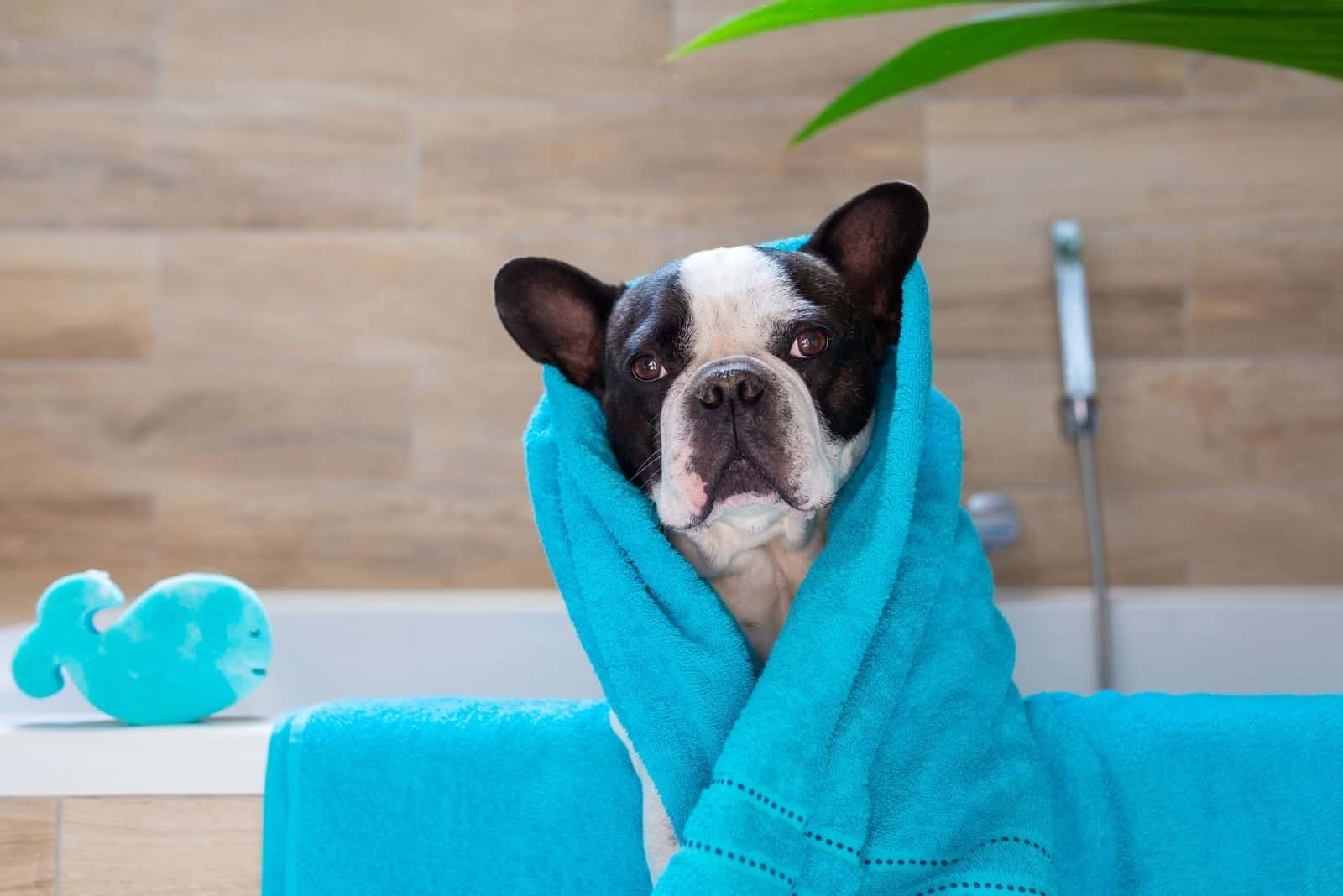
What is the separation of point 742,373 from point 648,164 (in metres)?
1.60

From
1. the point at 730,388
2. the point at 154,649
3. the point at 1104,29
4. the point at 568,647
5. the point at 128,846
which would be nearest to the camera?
the point at 1104,29

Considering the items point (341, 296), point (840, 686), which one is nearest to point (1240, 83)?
point (341, 296)

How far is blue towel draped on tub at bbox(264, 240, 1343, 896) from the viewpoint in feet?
3.00

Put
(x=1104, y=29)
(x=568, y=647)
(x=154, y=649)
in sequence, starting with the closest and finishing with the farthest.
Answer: (x=1104, y=29)
(x=154, y=649)
(x=568, y=647)

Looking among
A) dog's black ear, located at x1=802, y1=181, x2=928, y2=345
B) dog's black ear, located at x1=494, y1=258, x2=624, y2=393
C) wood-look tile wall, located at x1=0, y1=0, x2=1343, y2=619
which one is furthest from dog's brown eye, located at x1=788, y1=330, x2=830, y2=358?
wood-look tile wall, located at x1=0, y1=0, x2=1343, y2=619

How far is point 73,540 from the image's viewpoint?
2496 millimetres

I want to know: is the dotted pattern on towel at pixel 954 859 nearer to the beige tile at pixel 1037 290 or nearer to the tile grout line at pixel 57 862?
the tile grout line at pixel 57 862

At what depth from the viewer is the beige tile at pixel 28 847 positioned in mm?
1099

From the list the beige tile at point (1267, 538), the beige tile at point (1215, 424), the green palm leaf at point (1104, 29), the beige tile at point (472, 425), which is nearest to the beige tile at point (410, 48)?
the beige tile at point (472, 425)

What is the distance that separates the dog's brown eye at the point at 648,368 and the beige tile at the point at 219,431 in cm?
148

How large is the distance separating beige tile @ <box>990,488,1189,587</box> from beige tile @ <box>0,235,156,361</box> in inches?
70.8

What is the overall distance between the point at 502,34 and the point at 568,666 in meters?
1.29

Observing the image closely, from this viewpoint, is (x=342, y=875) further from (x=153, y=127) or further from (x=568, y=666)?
(x=153, y=127)

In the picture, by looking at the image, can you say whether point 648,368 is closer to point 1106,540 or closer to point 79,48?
point 1106,540
